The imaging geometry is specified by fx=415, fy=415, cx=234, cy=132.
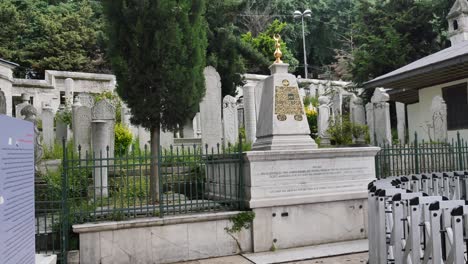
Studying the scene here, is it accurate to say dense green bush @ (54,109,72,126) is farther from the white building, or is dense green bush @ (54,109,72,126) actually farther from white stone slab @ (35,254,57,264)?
white stone slab @ (35,254,57,264)

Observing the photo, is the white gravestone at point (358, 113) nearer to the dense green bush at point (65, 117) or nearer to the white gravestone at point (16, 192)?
the dense green bush at point (65, 117)

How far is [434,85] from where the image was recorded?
1858cm

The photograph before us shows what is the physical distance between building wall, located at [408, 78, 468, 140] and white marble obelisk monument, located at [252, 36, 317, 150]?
10693 mm

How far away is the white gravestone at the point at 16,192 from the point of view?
9.04 feet

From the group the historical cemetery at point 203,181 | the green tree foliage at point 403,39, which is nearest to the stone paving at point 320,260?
the historical cemetery at point 203,181

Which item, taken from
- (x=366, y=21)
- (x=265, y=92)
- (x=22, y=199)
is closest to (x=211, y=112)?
(x=265, y=92)

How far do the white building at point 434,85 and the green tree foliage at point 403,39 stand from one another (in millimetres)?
4635

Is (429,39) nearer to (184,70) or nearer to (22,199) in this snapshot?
(184,70)

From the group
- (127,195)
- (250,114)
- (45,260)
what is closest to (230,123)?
(250,114)

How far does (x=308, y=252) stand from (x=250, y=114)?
9173 mm

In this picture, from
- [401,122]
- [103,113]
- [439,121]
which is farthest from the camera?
[401,122]

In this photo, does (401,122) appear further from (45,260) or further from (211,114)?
(45,260)

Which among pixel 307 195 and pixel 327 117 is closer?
pixel 307 195

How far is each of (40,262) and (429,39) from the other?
2796 cm
